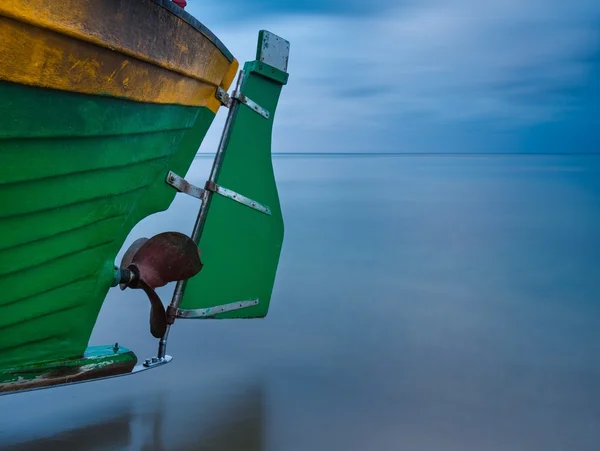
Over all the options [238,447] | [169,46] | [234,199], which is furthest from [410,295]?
[169,46]

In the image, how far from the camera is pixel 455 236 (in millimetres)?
13125

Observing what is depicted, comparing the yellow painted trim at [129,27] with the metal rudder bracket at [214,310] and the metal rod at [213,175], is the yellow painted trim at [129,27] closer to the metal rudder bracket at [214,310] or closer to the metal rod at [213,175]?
the metal rod at [213,175]

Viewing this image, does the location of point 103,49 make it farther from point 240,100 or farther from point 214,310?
point 214,310

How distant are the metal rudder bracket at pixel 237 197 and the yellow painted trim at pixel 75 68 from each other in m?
0.97

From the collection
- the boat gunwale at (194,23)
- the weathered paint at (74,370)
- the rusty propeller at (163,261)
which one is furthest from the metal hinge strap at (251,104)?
the weathered paint at (74,370)

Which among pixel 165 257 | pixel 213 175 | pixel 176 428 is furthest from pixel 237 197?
pixel 176 428

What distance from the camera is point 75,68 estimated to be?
250cm

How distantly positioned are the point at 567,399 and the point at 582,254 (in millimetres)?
6683

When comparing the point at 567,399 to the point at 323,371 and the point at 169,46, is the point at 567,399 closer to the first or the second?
the point at 323,371

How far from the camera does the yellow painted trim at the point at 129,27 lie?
227cm

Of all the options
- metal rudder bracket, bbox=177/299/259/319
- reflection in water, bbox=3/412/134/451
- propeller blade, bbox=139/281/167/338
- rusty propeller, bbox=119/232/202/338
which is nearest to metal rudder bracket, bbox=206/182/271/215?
rusty propeller, bbox=119/232/202/338

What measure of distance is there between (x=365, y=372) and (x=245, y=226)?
1267 mm

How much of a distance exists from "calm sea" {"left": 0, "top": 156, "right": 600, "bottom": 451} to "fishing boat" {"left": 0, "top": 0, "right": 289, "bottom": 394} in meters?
0.47

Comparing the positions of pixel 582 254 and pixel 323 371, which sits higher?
pixel 582 254
